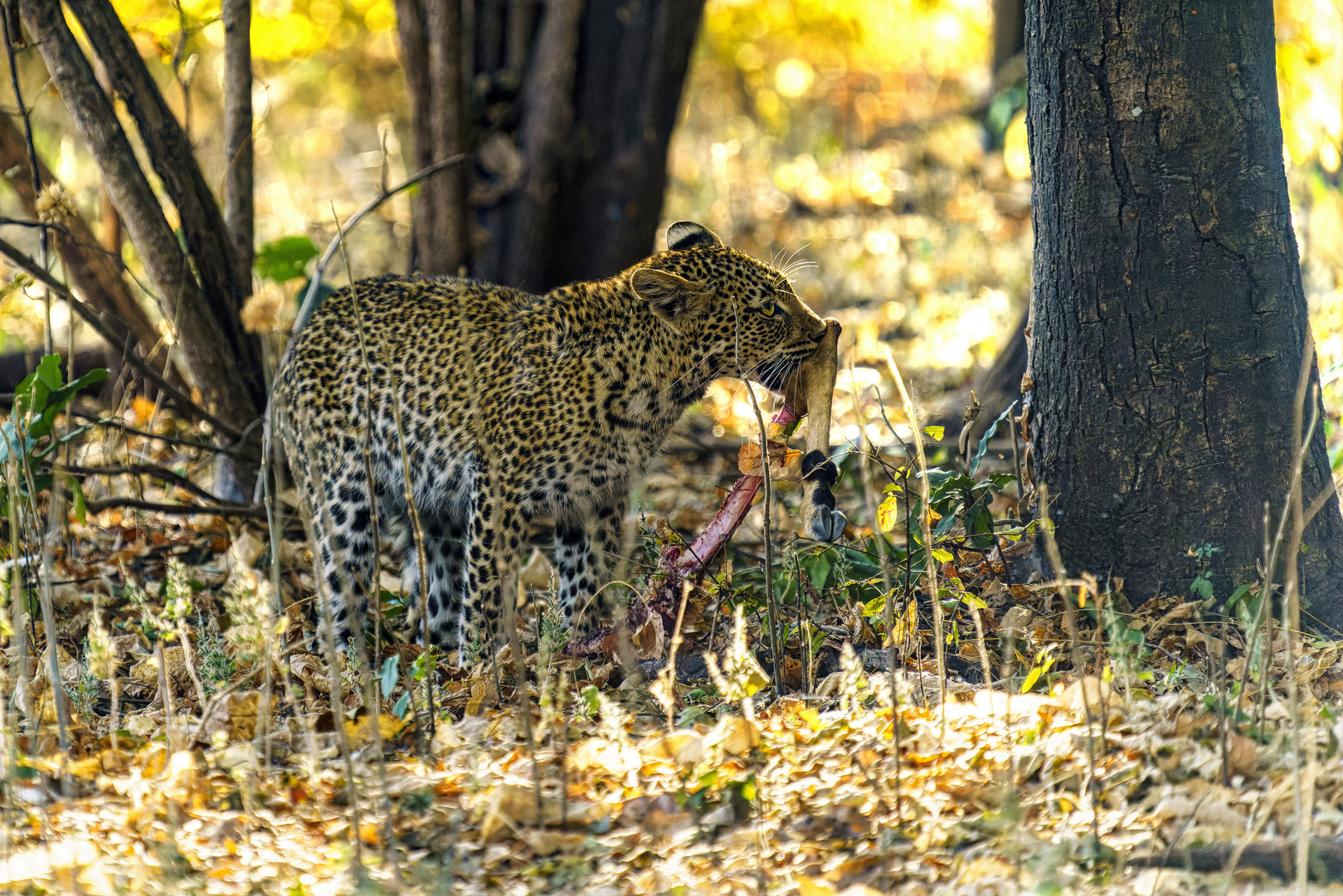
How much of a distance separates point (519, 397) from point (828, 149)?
10144 millimetres

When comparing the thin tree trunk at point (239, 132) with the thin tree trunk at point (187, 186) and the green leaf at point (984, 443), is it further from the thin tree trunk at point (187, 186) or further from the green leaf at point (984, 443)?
the green leaf at point (984, 443)

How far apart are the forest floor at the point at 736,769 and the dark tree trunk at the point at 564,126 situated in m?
3.37

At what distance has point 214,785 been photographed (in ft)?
10.5

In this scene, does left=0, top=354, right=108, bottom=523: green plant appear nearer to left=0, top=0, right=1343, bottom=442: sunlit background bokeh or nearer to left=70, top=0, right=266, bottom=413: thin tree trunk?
left=70, top=0, right=266, bottom=413: thin tree trunk

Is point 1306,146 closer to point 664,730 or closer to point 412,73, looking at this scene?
point 412,73

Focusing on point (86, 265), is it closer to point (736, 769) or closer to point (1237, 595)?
point (736, 769)

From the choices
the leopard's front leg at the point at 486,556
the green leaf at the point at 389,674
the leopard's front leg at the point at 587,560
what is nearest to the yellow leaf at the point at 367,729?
the green leaf at the point at 389,674

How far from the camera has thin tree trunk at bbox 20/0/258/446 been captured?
16.8 ft

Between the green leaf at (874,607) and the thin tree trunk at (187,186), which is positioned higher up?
the thin tree trunk at (187,186)

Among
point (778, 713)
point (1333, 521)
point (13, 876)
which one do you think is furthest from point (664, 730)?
point (1333, 521)

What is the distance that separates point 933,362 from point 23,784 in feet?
22.1

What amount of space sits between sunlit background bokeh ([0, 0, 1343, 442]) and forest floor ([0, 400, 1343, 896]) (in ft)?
8.82

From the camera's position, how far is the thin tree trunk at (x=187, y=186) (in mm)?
5430

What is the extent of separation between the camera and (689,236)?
17.3 feet
